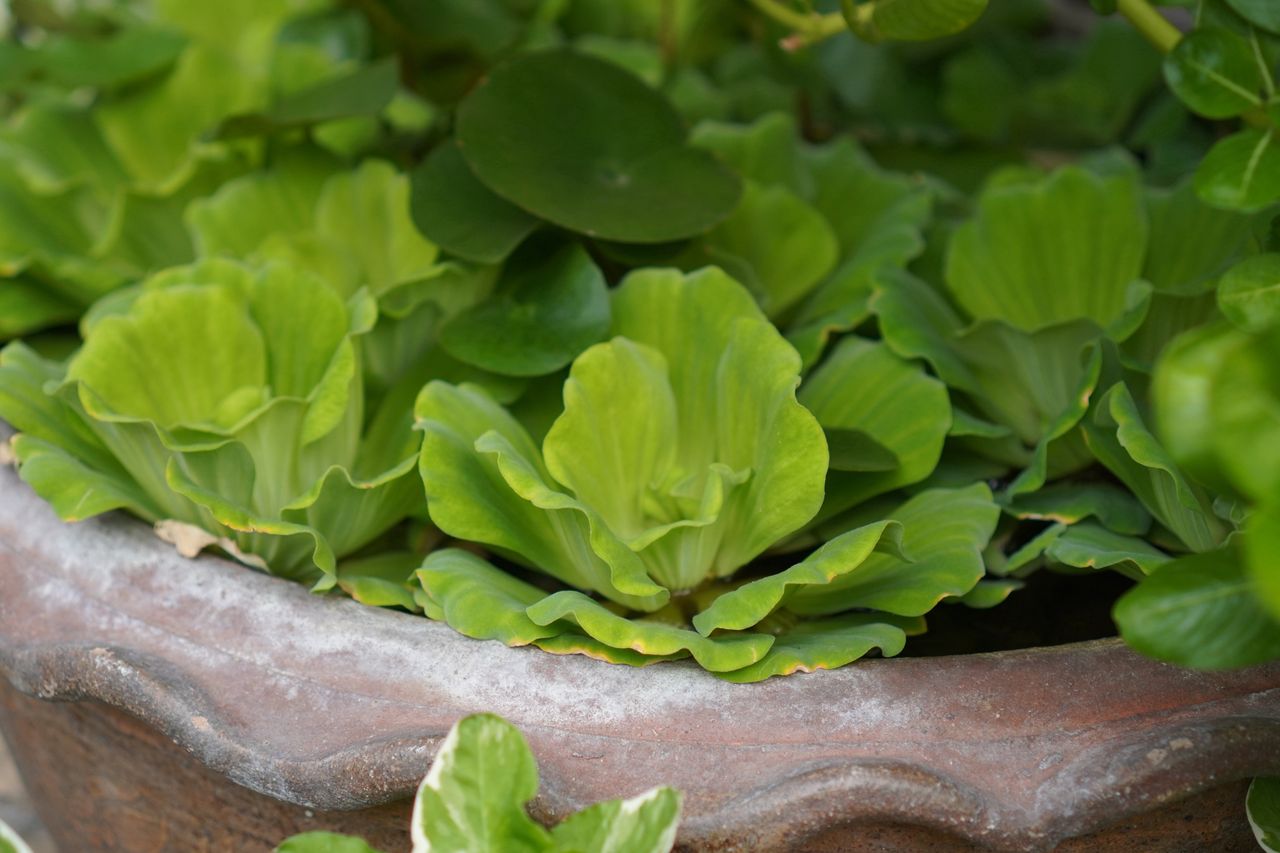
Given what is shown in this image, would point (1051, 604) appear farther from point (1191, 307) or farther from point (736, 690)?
point (736, 690)

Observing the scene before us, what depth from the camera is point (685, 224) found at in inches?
28.6

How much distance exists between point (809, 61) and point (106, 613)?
0.82 m

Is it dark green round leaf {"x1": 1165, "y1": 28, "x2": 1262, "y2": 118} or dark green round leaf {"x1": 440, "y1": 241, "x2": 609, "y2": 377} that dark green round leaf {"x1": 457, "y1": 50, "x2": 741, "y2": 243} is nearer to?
dark green round leaf {"x1": 440, "y1": 241, "x2": 609, "y2": 377}

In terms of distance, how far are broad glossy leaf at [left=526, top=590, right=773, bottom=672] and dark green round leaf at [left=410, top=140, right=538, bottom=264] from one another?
253mm

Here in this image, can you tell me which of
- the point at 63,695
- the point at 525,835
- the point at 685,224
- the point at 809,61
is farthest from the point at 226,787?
the point at 809,61

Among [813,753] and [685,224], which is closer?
[813,753]

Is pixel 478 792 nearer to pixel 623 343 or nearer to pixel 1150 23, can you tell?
pixel 623 343

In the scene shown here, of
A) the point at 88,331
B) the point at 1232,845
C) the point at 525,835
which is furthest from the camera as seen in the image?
the point at 88,331

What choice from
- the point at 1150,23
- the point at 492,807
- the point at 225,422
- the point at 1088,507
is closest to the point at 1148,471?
the point at 1088,507

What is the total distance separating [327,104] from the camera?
81 centimetres

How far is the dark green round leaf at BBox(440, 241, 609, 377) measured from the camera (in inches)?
26.8

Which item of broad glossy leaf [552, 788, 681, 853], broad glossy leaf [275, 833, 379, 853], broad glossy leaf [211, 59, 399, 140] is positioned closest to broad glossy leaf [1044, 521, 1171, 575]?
broad glossy leaf [552, 788, 681, 853]

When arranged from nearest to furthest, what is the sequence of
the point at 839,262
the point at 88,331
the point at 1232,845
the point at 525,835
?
the point at 525,835
the point at 1232,845
the point at 88,331
the point at 839,262

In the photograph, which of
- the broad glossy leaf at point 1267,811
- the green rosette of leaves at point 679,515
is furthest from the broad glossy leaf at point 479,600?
the broad glossy leaf at point 1267,811
